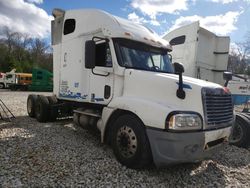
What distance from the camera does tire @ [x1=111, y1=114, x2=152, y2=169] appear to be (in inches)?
182

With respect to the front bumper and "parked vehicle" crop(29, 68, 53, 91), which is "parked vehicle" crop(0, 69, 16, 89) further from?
the front bumper

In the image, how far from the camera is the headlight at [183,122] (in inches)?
168

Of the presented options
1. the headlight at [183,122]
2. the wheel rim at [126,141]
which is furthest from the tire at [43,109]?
the headlight at [183,122]

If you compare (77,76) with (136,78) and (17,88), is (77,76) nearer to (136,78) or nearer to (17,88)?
(136,78)

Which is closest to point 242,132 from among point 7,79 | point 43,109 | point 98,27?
point 98,27

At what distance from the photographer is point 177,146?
4.23 m

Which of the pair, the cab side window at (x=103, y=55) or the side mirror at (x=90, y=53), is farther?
the cab side window at (x=103, y=55)

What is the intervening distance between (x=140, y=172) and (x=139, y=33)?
9.82 ft

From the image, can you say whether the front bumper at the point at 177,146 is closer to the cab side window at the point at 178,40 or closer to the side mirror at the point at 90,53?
the side mirror at the point at 90,53

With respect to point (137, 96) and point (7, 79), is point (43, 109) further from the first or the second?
point (7, 79)

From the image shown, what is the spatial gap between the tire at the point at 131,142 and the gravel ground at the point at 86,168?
0.19m

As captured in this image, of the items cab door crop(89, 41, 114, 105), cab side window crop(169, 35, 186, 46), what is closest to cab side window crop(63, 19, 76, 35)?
cab door crop(89, 41, 114, 105)

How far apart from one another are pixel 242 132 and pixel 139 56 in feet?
12.5

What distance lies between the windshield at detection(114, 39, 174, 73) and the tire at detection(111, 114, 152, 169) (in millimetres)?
1182
